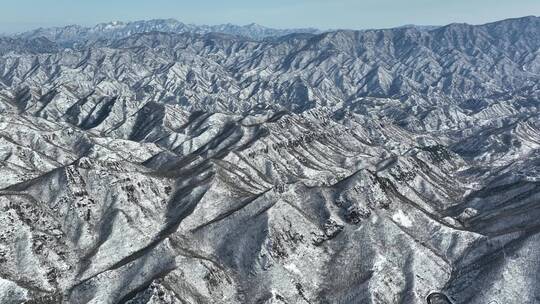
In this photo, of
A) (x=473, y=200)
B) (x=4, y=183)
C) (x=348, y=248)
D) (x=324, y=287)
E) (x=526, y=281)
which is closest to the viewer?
(x=526, y=281)

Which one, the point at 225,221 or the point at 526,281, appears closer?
the point at 526,281

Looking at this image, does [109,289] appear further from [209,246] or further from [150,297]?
[209,246]

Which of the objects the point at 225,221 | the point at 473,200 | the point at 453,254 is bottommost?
the point at 473,200

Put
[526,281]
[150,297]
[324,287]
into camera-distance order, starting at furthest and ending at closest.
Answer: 1. [324,287]
2. [526,281]
3. [150,297]

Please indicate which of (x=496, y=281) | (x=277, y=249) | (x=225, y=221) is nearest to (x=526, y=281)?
(x=496, y=281)

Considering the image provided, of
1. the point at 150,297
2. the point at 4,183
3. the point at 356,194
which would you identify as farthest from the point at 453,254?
the point at 4,183

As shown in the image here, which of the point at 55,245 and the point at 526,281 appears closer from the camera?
the point at 526,281

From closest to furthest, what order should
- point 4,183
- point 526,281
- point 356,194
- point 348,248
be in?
point 526,281, point 348,248, point 356,194, point 4,183

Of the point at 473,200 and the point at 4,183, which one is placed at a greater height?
the point at 4,183

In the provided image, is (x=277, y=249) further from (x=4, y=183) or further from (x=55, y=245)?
(x=4, y=183)
